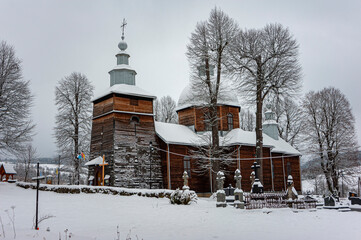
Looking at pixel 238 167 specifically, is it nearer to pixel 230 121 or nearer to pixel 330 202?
pixel 230 121

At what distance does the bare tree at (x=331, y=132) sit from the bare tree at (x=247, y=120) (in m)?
14.4

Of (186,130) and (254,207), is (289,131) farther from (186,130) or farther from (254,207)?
(254,207)

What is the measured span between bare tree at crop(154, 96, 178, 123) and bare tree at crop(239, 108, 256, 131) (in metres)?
10.1

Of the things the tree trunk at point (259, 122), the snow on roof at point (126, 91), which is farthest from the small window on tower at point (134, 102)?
the tree trunk at point (259, 122)

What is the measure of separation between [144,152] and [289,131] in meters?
22.1

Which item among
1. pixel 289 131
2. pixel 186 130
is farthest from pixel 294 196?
pixel 289 131

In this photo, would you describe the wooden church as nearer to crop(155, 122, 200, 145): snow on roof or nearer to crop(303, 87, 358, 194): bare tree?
crop(155, 122, 200, 145): snow on roof

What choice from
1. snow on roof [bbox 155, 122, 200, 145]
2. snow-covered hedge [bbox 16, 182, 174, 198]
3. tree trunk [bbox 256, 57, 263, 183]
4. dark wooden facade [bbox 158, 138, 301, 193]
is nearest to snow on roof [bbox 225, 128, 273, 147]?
dark wooden facade [bbox 158, 138, 301, 193]

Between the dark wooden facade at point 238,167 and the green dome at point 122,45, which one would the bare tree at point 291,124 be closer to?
the dark wooden facade at point 238,167

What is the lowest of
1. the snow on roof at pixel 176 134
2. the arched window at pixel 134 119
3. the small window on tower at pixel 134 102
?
the snow on roof at pixel 176 134

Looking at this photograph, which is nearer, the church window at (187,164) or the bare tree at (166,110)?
the church window at (187,164)

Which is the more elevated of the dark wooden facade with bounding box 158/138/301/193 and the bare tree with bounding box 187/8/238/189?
the bare tree with bounding box 187/8/238/189

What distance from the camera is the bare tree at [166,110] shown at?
4447 cm

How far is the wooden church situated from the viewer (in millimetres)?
23609
